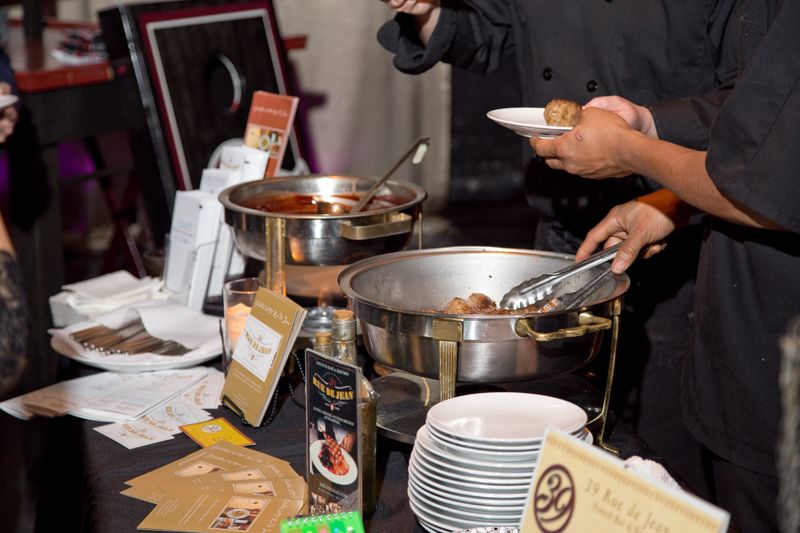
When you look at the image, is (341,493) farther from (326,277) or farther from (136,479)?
(326,277)

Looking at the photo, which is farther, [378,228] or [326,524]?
[378,228]

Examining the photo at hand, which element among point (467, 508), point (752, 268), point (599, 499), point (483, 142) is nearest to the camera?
point (599, 499)

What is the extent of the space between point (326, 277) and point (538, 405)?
2.83ft

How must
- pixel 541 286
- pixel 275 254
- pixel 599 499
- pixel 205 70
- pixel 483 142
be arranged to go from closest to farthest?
pixel 599 499 → pixel 541 286 → pixel 275 254 → pixel 205 70 → pixel 483 142

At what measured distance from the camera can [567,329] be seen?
1262 millimetres

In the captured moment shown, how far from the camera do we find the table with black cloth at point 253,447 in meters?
1.23

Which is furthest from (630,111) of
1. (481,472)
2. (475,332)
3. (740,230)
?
(481,472)

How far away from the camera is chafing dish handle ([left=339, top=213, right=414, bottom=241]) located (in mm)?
1690

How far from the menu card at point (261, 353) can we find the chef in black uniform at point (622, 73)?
0.83 meters

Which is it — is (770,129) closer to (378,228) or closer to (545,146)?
(545,146)

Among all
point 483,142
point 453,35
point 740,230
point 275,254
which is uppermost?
point 453,35

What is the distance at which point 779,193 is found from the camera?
115 centimetres

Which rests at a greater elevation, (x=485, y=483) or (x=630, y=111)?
(x=630, y=111)

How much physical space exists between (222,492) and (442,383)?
0.33 m
